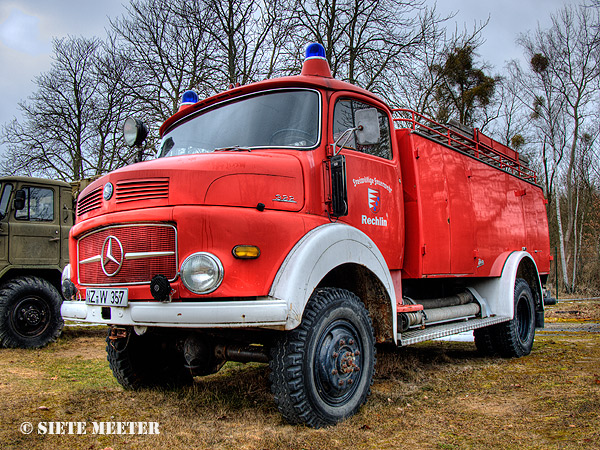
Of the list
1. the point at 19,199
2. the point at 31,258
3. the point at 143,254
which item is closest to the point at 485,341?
the point at 143,254

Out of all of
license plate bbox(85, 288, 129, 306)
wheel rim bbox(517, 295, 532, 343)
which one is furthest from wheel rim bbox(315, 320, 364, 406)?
wheel rim bbox(517, 295, 532, 343)

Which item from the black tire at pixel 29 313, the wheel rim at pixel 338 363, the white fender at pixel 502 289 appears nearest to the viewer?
the wheel rim at pixel 338 363

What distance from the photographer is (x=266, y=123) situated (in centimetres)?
426

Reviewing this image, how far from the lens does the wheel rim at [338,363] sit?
3693mm

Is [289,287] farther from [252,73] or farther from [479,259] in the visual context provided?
[252,73]

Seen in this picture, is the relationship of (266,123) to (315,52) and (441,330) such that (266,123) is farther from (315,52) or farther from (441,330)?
(441,330)

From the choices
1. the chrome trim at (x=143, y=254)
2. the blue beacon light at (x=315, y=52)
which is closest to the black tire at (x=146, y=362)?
the chrome trim at (x=143, y=254)

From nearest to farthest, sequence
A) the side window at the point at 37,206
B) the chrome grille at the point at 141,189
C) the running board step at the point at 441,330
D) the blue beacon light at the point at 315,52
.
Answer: the chrome grille at the point at 141,189, the blue beacon light at the point at 315,52, the running board step at the point at 441,330, the side window at the point at 37,206

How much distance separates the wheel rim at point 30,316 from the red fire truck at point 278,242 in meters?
4.12

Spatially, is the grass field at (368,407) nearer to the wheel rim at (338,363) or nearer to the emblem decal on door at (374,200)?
the wheel rim at (338,363)

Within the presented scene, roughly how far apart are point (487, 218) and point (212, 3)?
12.1 meters

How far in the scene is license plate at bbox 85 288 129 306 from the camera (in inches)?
138

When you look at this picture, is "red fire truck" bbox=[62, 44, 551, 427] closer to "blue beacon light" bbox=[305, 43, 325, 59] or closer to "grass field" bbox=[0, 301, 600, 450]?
"blue beacon light" bbox=[305, 43, 325, 59]

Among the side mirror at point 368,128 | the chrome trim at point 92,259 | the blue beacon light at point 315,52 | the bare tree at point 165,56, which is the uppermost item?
the bare tree at point 165,56
